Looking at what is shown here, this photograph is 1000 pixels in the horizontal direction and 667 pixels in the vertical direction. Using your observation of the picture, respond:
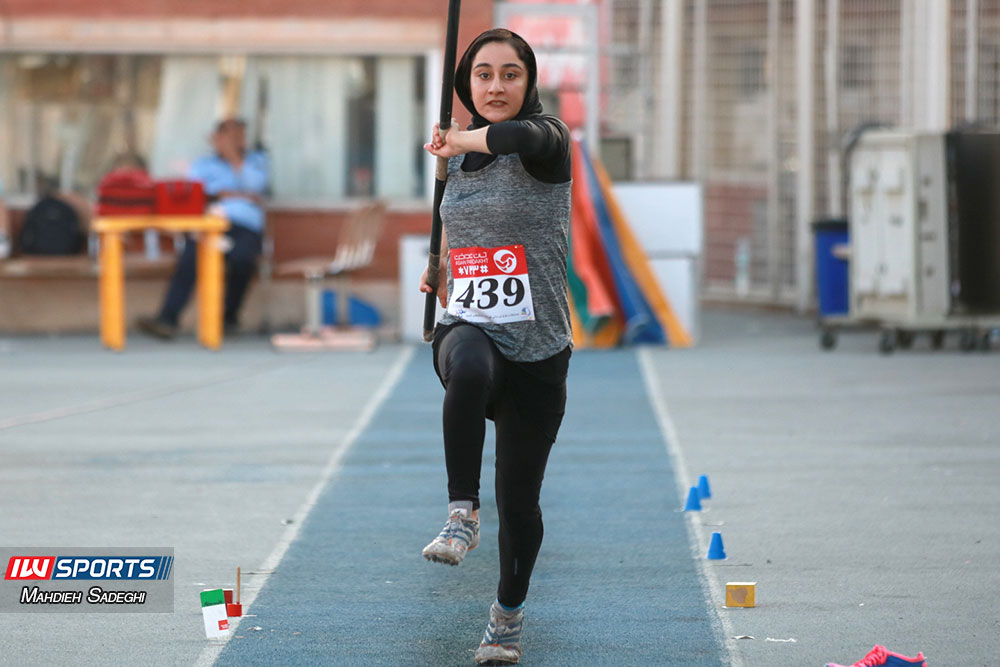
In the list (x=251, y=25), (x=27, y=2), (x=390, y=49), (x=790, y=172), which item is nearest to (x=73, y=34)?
(x=27, y=2)

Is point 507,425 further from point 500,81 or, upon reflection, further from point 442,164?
point 500,81

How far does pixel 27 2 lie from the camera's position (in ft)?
59.5

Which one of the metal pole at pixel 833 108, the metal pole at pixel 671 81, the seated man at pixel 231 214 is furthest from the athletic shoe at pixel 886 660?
the metal pole at pixel 671 81

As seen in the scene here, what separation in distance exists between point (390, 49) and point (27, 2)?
12.2ft

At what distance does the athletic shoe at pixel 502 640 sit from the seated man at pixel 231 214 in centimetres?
1195

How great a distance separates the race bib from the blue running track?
1.04 m

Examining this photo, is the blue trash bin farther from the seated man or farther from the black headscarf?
the black headscarf

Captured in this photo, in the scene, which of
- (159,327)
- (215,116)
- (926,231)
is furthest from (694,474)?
(215,116)

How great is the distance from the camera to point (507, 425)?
5.37 m

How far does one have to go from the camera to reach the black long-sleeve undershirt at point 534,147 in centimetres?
511

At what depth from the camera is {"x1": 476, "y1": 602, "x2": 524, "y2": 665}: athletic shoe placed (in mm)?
5266

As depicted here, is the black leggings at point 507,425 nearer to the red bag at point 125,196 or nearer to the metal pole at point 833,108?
the red bag at point 125,196

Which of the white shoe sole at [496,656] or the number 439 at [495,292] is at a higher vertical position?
the number 439 at [495,292]

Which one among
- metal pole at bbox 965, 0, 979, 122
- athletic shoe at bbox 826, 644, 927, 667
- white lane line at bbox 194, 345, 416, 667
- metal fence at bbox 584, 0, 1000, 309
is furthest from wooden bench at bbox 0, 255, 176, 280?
athletic shoe at bbox 826, 644, 927, 667
